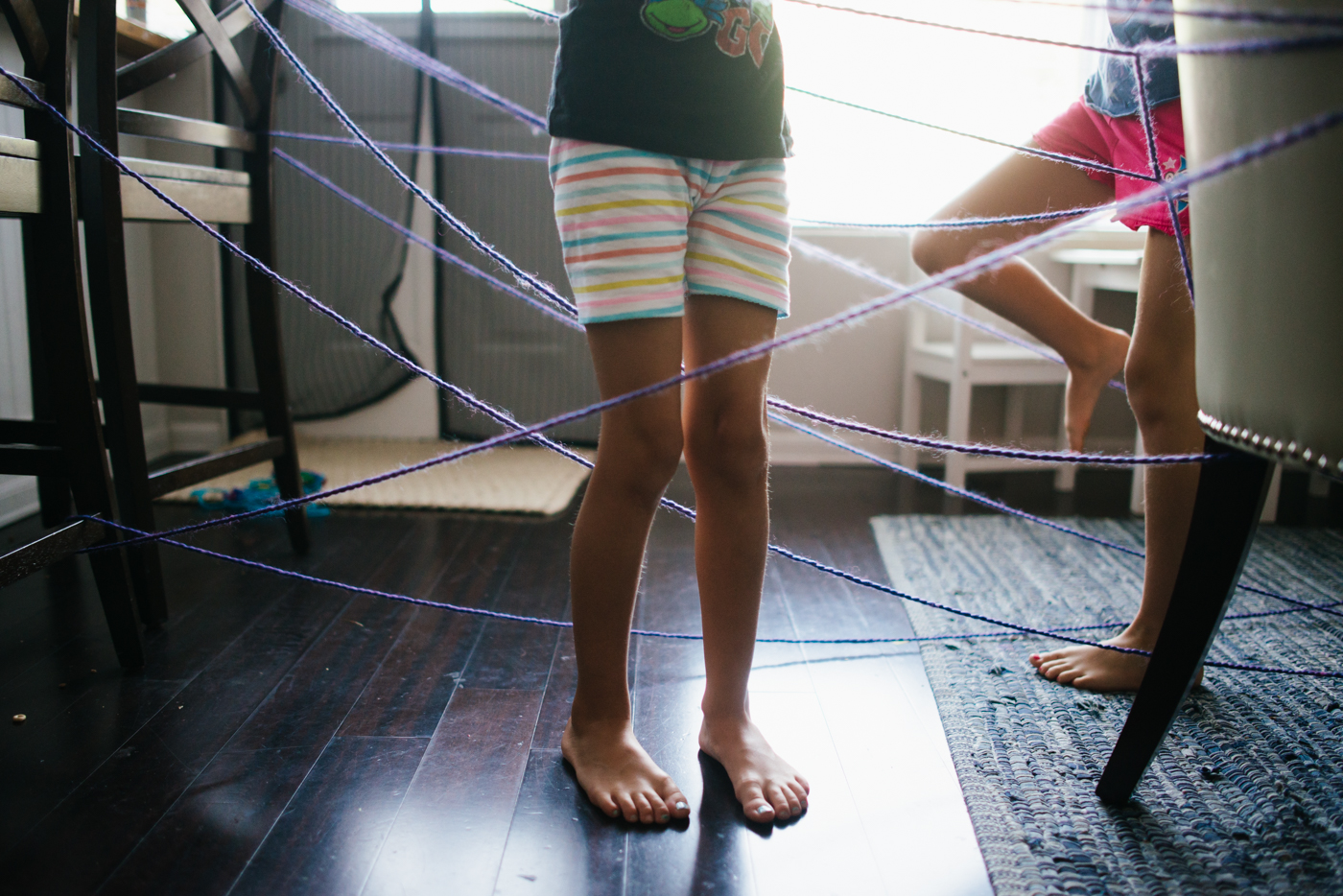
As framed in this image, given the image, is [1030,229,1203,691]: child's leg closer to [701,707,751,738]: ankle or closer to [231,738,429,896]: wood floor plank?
[701,707,751,738]: ankle

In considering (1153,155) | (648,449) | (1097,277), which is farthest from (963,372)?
(648,449)

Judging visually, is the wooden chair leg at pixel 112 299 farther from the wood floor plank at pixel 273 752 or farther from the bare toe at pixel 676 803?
the bare toe at pixel 676 803

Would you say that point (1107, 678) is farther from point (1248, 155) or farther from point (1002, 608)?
point (1248, 155)

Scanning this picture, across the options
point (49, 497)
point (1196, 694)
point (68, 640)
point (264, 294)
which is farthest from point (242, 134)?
point (1196, 694)

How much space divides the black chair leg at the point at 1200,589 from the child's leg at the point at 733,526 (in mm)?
312

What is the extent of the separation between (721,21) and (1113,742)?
0.81 meters

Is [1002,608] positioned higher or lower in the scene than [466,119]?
lower

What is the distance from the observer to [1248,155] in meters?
0.52

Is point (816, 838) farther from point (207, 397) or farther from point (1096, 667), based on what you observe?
point (207, 397)

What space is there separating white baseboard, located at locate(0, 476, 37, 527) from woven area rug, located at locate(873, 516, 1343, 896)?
157 centimetres

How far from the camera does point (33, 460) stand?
1133mm

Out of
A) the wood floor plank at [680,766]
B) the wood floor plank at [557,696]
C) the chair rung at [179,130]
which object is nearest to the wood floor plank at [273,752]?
the wood floor plank at [557,696]

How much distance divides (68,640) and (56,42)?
0.72m

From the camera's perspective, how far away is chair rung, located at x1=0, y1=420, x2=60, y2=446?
3.85 ft
